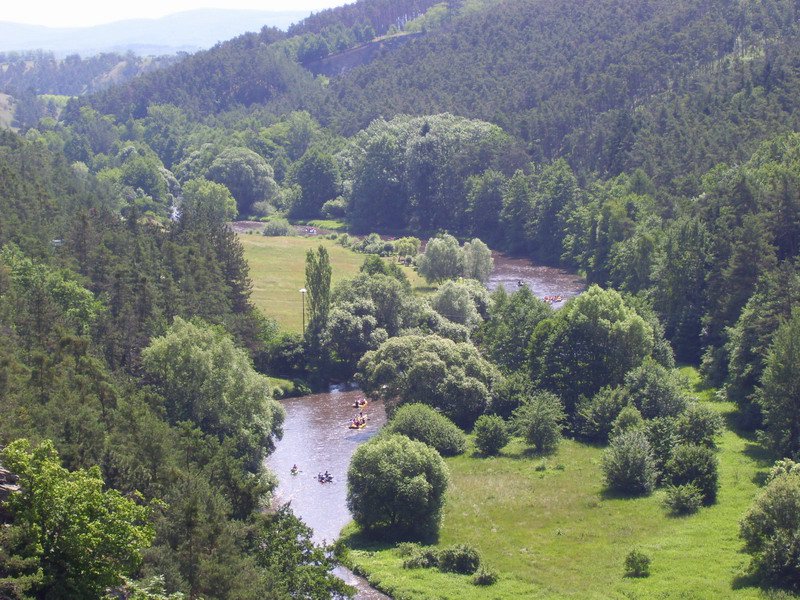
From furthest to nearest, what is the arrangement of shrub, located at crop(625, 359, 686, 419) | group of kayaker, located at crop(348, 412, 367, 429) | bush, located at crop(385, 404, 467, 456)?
1. group of kayaker, located at crop(348, 412, 367, 429)
2. shrub, located at crop(625, 359, 686, 419)
3. bush, located at crop(385, 404, 467, 456)

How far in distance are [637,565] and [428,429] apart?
23.5m

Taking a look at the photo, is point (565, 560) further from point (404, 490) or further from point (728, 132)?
point (728, 132)

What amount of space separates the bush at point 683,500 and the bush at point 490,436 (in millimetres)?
16014

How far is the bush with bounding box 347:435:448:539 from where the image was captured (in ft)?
232

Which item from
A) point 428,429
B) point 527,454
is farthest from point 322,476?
point 527,454

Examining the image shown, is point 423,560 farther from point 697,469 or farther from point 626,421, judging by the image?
point 626,421

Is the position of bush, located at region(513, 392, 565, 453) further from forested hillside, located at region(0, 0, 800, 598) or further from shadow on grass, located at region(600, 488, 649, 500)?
shadow on grass, located at region(600, 488, 649, 500)

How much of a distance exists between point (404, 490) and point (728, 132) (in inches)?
3871

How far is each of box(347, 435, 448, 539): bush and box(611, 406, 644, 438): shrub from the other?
55.4 ft

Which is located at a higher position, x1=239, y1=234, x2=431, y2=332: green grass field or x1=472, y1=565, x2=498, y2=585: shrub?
x1=239, y1=234, x2=431, y2=332: green grass field

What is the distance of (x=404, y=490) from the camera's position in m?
70.1

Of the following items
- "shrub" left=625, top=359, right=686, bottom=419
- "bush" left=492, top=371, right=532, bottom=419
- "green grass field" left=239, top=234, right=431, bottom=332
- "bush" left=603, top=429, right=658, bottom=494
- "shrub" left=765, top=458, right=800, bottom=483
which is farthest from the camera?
"green grass field" left=239, top=234, right=431, bottom=332

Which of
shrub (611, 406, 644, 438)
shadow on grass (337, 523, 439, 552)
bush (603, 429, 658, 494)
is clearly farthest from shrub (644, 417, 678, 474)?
shadow on grass (337, 523, 439, 552)

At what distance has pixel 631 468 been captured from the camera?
247 ft
